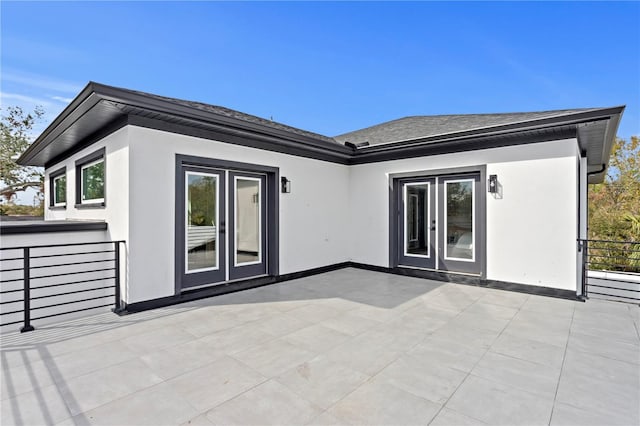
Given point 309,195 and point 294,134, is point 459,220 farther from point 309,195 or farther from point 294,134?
point 294,134

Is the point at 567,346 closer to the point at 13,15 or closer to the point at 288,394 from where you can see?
the point at 288,394

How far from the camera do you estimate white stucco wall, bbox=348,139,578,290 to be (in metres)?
4.86

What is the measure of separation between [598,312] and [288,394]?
442 centimetres

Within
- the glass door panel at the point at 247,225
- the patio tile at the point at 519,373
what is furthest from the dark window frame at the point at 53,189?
the patio tile at the point at 519,373

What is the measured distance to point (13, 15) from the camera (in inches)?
221

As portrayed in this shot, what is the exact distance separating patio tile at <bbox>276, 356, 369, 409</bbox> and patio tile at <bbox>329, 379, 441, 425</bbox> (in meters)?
0.08

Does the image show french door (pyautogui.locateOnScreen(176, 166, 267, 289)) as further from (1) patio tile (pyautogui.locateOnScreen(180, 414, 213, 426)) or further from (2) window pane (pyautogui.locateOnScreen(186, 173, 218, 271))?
(1) patio tile (pyautogui.locateOnScreen(180, 414, 213, 426))

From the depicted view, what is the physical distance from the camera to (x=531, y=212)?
5.17 meters

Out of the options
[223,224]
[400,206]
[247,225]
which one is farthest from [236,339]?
[400,206]

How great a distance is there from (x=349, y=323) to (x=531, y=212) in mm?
3677

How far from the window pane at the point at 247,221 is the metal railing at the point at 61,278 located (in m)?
1.86

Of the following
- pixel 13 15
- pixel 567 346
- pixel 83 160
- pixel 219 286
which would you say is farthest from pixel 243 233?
pixel 13 15

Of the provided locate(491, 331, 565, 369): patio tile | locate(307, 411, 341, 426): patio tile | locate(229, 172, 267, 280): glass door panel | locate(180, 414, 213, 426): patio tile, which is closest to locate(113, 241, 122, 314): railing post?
locate(229, 172, 267, 280): glass door panel

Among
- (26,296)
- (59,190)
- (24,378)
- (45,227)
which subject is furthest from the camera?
(59,190)
